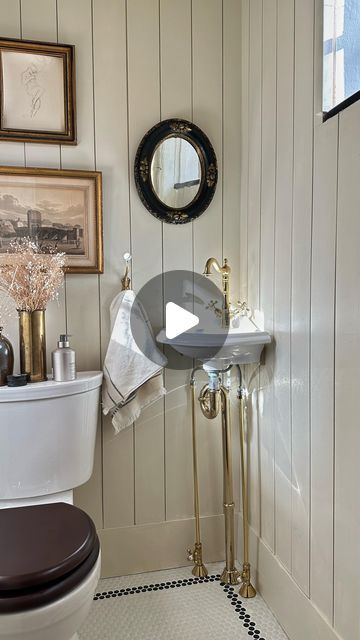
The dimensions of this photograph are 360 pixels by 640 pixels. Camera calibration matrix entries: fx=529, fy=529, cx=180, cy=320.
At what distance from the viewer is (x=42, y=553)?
1.28 metres

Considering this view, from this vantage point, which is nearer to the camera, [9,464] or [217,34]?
[9,464]

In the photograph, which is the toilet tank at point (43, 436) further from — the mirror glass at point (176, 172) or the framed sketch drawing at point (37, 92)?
the framed sketch drawing at point (37, 92)

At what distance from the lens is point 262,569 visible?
1.92 meters

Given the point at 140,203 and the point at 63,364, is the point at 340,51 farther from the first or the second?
the point at 63,364

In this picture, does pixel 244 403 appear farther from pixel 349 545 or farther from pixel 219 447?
pixel 349 545

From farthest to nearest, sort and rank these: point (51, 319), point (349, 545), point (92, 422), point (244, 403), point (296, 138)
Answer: point (244, 403), point (51, 319), point (92, 422), point (296, 138), point (349, 545)

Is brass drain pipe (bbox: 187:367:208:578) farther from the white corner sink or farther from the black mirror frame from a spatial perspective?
the black mirror frame

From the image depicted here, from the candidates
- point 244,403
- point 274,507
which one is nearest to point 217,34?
point 244,403

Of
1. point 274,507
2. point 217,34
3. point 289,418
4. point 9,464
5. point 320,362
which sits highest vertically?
point 217,34

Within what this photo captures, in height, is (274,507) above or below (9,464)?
below

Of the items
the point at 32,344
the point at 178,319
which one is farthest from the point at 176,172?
the point at 32,344

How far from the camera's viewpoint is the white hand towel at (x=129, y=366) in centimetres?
192

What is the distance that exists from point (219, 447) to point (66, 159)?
4.18 feet

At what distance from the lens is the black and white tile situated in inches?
68.0
